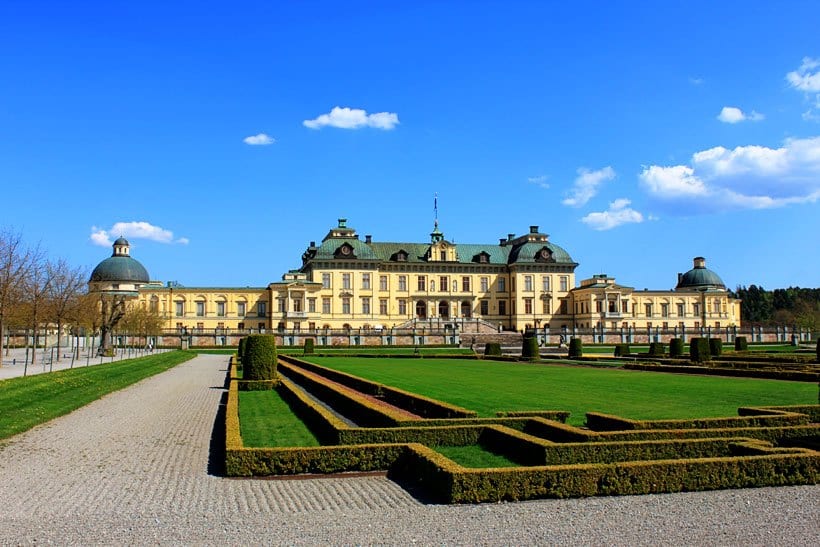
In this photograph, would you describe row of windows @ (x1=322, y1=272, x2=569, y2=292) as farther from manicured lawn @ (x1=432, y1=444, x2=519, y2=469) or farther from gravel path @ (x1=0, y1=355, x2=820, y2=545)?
gravel path @ (x1=0, y1=355, x2=820, y2=545)

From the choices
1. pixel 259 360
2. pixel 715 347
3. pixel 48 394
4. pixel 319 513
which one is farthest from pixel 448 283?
pixel 319 513

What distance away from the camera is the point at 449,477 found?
771cm

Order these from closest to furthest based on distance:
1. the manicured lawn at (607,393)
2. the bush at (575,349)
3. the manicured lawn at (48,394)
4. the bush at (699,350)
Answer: the manicured lawn at (48,394) → the manicured lawn at (607,393) → the bush at (699,350) → the bush at (575,349)

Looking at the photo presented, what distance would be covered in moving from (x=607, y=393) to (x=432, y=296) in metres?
55.3

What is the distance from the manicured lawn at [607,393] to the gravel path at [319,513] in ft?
19.1

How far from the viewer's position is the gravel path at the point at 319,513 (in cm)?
659

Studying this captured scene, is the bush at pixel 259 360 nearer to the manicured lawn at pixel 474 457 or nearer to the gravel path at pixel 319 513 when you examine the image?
the gravel path at pixel 319 513

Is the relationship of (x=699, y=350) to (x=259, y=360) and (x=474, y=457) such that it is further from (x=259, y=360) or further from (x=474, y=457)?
(x=474, y=457)

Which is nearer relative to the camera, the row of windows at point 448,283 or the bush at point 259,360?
the bush at point 259,360

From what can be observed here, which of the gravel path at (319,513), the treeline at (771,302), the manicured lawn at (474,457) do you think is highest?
the treeline at (771,302)

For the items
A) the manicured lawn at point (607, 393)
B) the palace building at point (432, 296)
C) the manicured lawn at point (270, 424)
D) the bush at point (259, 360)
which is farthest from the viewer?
the palace building at point (432, 296)

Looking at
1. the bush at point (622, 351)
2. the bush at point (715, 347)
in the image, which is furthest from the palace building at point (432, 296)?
the bush at point (715, 347)

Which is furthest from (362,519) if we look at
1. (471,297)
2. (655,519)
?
(471,297)

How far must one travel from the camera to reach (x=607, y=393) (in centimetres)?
1906
